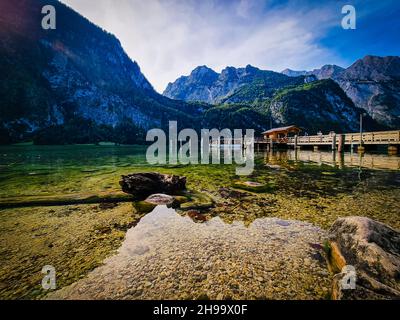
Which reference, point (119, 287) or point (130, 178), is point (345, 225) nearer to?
point (119, 287)

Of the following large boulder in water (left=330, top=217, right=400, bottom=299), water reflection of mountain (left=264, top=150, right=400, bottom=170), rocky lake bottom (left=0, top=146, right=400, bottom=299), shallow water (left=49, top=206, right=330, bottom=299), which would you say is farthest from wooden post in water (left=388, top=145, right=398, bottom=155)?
large boulder in water (left=330, top=217, right=400, bottom=299)

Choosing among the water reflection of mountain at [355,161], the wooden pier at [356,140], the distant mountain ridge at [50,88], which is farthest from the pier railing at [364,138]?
the distant mountain ridge at [50,88]

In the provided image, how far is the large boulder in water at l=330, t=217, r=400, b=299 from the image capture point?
2836 millimetres

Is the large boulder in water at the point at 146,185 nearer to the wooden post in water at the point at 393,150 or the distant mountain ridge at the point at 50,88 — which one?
the wooden post in water at the point at 393,150

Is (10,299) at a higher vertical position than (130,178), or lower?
lower

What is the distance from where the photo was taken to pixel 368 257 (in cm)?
347

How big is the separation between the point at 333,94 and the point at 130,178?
776 feet

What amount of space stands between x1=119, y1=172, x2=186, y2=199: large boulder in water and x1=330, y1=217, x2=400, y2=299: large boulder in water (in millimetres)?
6647

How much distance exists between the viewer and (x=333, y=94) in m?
191

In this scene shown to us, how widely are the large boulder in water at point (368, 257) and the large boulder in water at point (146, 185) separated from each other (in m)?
6.65

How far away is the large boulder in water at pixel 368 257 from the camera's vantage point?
112 inches

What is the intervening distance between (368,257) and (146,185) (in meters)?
7.91
